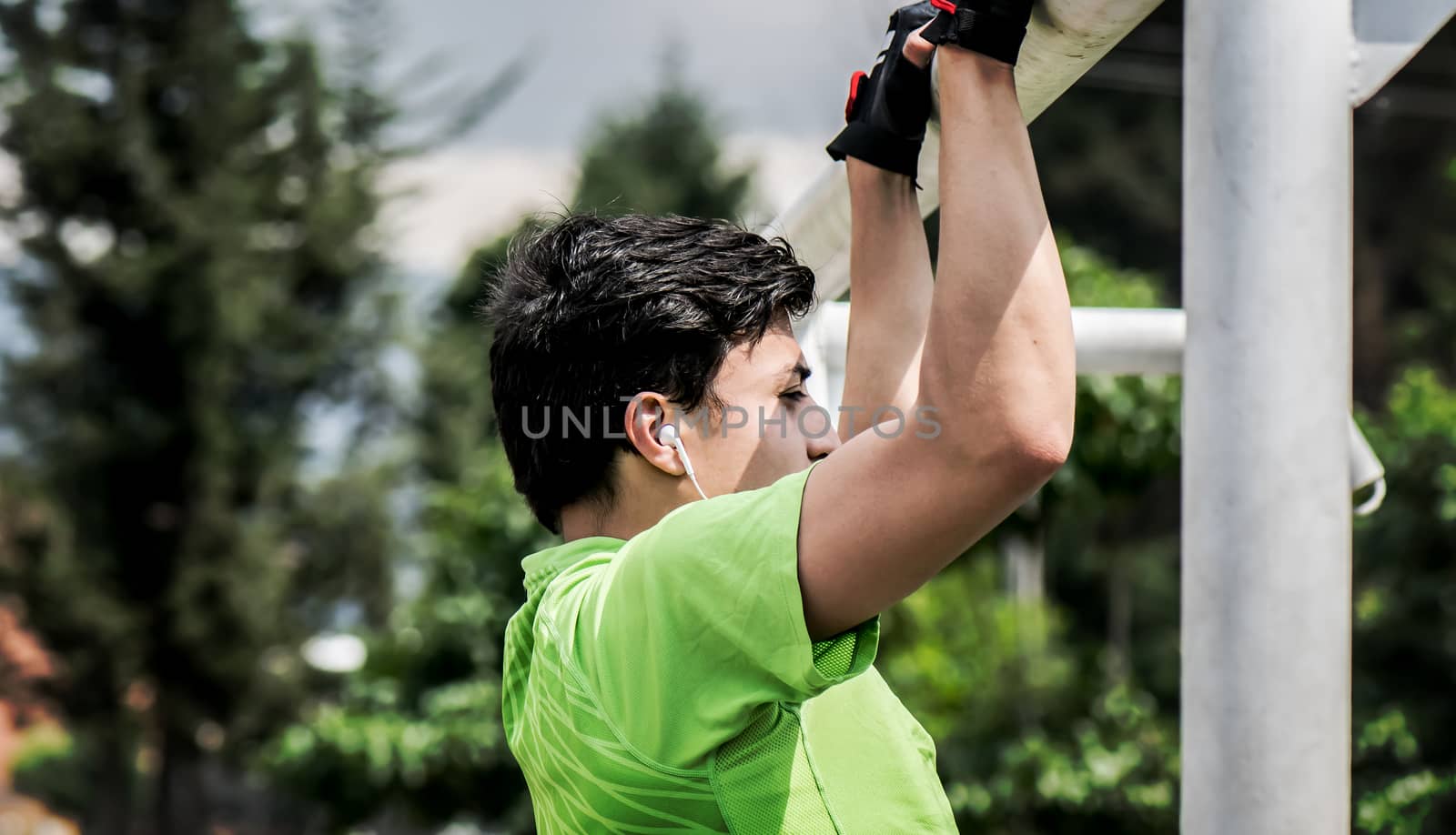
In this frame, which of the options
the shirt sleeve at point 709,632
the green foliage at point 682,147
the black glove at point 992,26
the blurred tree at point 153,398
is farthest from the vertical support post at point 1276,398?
the green foliage at point 682,147

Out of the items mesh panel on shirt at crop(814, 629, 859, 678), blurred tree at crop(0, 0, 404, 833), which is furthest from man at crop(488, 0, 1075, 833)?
blurred tree at crop(0, 0, 404, 833)

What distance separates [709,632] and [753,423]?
27 centimetres

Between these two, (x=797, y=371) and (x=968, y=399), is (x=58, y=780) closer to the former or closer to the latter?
(x=797, y=371)

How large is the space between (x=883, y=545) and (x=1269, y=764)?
407mm

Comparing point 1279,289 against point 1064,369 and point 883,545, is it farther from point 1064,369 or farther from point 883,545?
point 883,545

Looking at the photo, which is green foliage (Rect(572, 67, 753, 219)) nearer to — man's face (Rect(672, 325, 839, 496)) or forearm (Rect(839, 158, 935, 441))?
forearm (Rect(839, 158, 935, 441))

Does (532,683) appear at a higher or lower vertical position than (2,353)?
higher

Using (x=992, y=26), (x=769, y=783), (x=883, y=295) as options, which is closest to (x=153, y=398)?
(x=883, y=295)

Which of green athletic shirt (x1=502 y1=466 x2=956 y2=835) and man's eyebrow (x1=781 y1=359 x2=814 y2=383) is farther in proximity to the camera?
man's eyebrow (x1=781 y1=359 x2=814 y2=383)

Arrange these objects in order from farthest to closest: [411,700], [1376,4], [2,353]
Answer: [2,353]
[411,700]
[1376,4]

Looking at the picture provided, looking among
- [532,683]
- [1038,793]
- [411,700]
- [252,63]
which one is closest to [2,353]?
[252,63]

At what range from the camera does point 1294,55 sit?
37.7 inches

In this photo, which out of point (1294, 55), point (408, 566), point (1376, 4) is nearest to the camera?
point (1294, 55)

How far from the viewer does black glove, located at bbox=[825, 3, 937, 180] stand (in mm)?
1160
